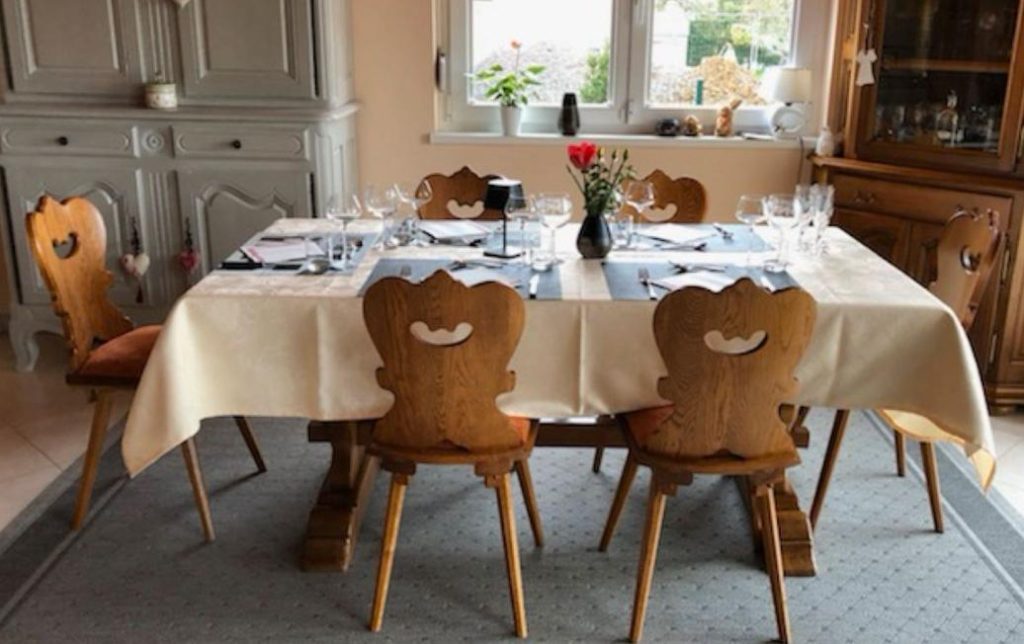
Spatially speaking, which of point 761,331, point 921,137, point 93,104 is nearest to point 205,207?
point 93,104

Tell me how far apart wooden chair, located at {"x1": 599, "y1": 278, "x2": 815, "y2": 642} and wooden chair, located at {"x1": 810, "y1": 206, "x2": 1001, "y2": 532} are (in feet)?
1.59

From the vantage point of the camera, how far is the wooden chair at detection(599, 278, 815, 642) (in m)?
1.88

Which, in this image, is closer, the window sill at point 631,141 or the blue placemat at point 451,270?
the blue placemat at point 451,270

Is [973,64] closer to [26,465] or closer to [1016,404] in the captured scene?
[1016,404]

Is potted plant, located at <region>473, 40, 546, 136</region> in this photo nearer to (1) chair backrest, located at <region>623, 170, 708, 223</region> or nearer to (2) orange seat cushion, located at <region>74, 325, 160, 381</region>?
(1) chair backrest, located at <region>623, 170, 708, 223</region>

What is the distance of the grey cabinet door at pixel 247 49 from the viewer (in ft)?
11.6

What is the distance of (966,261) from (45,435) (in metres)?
2.90

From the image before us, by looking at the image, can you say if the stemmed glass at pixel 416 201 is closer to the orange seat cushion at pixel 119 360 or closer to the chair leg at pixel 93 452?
the orange seat cushion at pixel 119 360

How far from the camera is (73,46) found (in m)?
3.58

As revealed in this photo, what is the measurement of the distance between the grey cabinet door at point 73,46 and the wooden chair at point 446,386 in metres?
2.11

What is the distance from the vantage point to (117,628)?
220 centimetres

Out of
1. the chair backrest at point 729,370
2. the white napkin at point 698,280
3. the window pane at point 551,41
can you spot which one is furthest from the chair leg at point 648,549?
the window pane at point 551,41

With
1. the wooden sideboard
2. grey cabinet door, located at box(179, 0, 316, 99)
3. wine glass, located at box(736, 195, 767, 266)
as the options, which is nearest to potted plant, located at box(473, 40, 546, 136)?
the wooden sideboard

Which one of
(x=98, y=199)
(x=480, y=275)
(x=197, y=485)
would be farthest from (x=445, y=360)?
(x=98, y=199)
